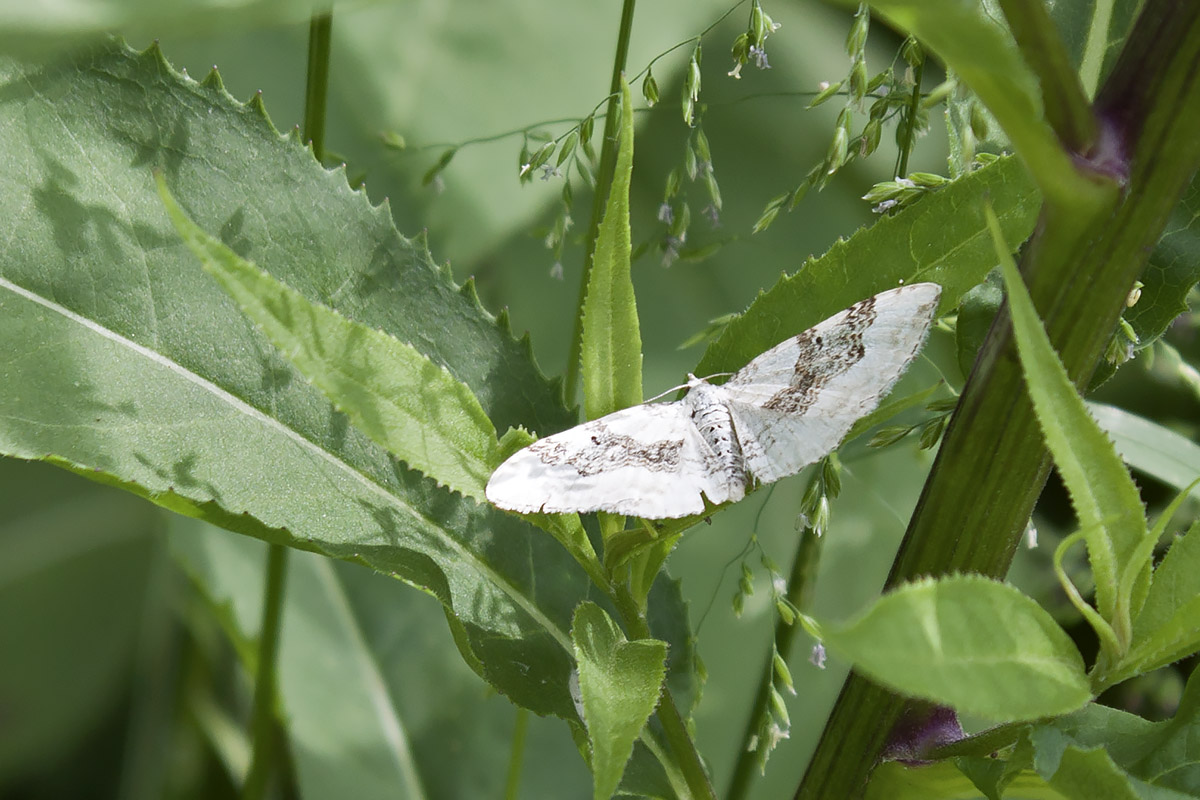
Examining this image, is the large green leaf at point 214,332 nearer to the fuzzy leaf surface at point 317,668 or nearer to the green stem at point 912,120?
the green stem at point 912,120

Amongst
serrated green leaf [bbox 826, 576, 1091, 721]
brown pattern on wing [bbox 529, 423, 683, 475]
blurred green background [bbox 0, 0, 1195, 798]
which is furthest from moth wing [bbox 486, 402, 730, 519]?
blurred green background [bbox 0, 0, 1195, 798]

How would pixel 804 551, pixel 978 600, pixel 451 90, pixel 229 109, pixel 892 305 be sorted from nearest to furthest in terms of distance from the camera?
pixel 978 600
pixel 892 305
pixel 229 109
pixel 804 551
pixel 451 90

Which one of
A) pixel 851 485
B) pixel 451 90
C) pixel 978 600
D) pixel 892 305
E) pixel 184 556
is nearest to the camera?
pixel 978 600

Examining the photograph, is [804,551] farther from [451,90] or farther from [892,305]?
[451,90]

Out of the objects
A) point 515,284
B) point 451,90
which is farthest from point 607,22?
point 515,284

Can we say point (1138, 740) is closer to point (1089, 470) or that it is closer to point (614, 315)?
point (1089, 470)
